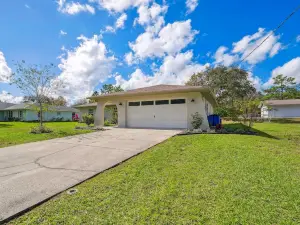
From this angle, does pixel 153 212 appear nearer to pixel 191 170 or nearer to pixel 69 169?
pixel 191 170

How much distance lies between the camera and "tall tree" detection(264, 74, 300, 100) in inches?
1554

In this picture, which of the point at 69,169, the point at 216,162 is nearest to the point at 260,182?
the point at 216,162

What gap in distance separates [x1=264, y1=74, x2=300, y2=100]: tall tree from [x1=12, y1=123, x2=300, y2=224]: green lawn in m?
44.9

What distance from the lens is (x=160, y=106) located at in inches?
487

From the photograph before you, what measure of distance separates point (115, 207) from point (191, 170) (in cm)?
202

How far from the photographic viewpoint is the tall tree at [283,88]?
129 ft

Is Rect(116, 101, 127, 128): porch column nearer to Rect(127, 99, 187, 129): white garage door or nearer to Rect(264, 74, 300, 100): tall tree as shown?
Rect(127, 99, 187, 129): white garage door

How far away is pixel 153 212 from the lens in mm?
2209

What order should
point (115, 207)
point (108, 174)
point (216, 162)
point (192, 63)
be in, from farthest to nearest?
point (192, 63)
point (216, 162)
point (108, 174)
point (115, 207)

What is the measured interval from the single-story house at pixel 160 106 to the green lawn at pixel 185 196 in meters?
7.13

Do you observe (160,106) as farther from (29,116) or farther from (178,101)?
(29,116)

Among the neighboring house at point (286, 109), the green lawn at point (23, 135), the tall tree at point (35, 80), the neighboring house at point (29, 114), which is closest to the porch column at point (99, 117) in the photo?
the green lawn at point (23, 135)

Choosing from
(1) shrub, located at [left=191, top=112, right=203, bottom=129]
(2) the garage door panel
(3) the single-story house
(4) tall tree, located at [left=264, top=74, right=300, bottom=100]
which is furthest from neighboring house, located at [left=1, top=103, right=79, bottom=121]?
(4) tall tree, located at [left=264, top=74, right=300, bottom=100]

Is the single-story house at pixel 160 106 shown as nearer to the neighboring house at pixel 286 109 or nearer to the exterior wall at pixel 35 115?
the exterior wall at pixel 35 115
